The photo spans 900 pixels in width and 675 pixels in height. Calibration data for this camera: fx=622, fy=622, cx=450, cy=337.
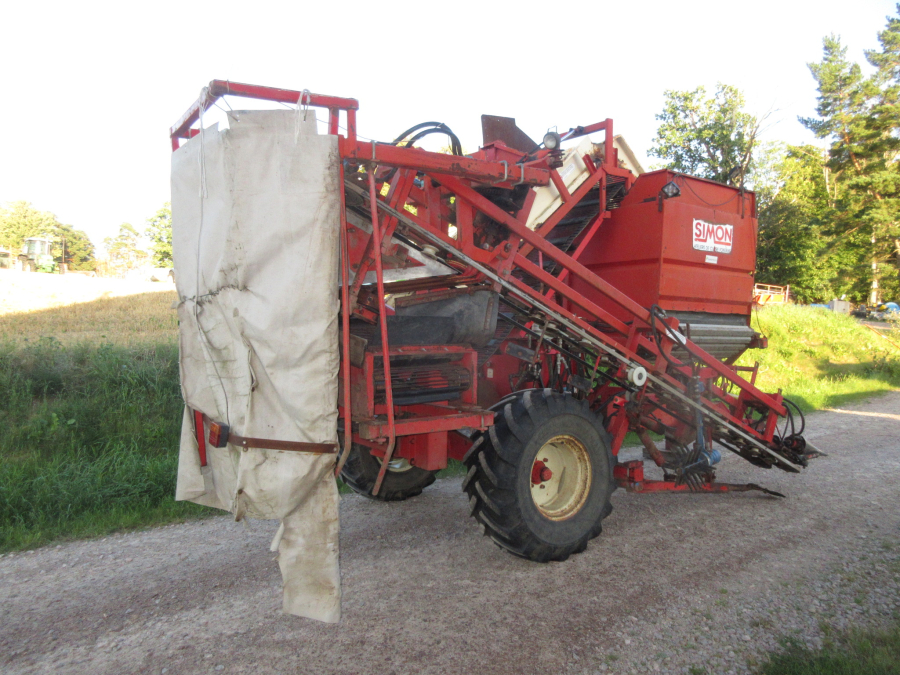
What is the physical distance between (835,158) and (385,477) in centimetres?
4034

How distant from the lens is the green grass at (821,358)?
12.9m

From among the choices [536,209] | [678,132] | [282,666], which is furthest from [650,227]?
[678,132]

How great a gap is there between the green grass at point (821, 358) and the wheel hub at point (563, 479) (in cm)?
845

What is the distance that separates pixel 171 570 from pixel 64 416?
339 cm

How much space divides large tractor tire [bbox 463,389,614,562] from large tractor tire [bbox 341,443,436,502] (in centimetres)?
112

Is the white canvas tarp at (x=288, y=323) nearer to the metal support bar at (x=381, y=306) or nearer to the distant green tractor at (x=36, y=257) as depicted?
the metal support bar at (x=381, y=306)

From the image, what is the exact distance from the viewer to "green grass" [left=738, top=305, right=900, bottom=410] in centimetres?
1295

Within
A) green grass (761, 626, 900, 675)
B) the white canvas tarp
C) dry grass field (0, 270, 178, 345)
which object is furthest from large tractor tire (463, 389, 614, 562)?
dry grass field (0, 270, 178, 345)

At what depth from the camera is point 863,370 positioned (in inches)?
632

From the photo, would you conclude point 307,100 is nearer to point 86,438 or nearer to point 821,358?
point 86,438

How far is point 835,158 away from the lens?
3625cm

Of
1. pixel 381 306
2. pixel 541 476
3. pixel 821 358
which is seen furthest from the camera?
pixel 821 358

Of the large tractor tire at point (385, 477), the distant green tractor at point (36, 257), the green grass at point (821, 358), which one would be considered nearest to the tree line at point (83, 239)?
the distant green tractor at point (36, 257)

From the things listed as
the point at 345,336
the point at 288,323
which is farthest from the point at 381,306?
the point at 288,323
